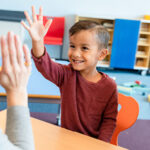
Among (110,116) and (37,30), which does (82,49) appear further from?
(110,116)

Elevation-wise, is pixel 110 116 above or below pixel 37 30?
below

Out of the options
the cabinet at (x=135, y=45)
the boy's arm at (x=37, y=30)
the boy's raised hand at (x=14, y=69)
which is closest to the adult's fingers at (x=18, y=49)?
the boy's raised hand at (x=14, y=69)

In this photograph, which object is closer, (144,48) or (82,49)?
(82,49)

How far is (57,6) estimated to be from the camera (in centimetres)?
512

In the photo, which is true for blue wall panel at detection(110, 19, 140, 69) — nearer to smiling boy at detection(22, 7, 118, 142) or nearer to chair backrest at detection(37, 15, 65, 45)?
chair backrest at detection(37, 15, 65, 45)

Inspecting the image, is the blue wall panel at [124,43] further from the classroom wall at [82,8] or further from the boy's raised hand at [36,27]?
the boy's raised hand at [36,27]

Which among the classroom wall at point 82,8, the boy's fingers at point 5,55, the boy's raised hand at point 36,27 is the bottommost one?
the boy's fingers at point 5,55

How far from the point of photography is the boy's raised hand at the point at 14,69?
0.53m

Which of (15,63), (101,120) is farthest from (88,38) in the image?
(15,63)

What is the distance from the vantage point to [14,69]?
0.54m

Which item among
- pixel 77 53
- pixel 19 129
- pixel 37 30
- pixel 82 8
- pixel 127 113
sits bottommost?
pixel 127 113

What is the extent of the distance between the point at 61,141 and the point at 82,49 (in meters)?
0.50

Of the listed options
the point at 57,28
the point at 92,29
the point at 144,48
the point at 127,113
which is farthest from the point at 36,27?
the point at 144,48

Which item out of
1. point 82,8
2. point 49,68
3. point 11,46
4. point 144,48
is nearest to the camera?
point 11,46
